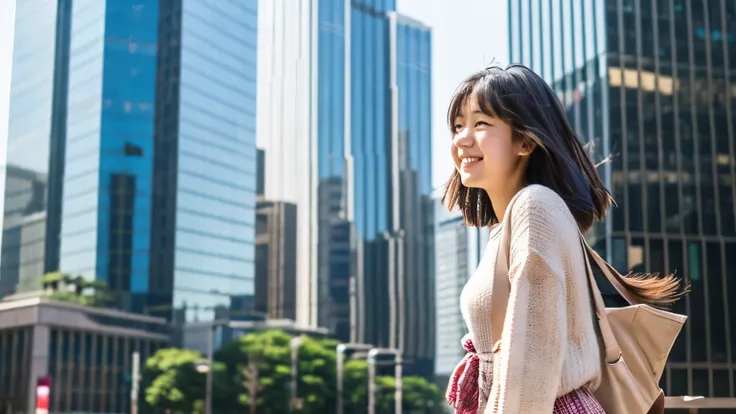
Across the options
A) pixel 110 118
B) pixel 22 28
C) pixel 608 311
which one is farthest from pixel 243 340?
pixel 608 311

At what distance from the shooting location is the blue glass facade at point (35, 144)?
60406mm

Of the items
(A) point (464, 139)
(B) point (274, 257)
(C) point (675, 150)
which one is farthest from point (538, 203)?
(B) point (274, 257)

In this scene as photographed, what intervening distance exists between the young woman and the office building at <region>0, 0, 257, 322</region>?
57.1 m

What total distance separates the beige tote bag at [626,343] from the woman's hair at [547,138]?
0.19 ft

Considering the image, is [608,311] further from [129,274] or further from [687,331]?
[129,274]

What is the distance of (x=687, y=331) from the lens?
2420 cm

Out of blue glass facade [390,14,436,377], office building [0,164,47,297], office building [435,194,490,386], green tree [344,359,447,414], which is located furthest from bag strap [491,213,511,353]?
office building [435,194,490,386]

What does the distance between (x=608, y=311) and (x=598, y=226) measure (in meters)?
25.2

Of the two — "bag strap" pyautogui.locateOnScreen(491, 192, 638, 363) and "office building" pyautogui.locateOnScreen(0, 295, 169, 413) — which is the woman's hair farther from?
"office building" pyautogui.locateOnScreen(0, 295, 169, 413)

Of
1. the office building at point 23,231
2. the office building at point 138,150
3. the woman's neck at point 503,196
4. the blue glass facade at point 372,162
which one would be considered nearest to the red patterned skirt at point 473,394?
the woman's neck at point 503,196

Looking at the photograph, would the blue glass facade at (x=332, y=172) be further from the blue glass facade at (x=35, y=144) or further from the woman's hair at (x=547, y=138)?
the woman's hair at (x=547, y=138)

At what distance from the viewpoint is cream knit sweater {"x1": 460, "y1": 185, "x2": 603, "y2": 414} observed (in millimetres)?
1071

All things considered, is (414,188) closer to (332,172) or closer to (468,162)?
(332,172)

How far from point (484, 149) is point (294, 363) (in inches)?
2126
